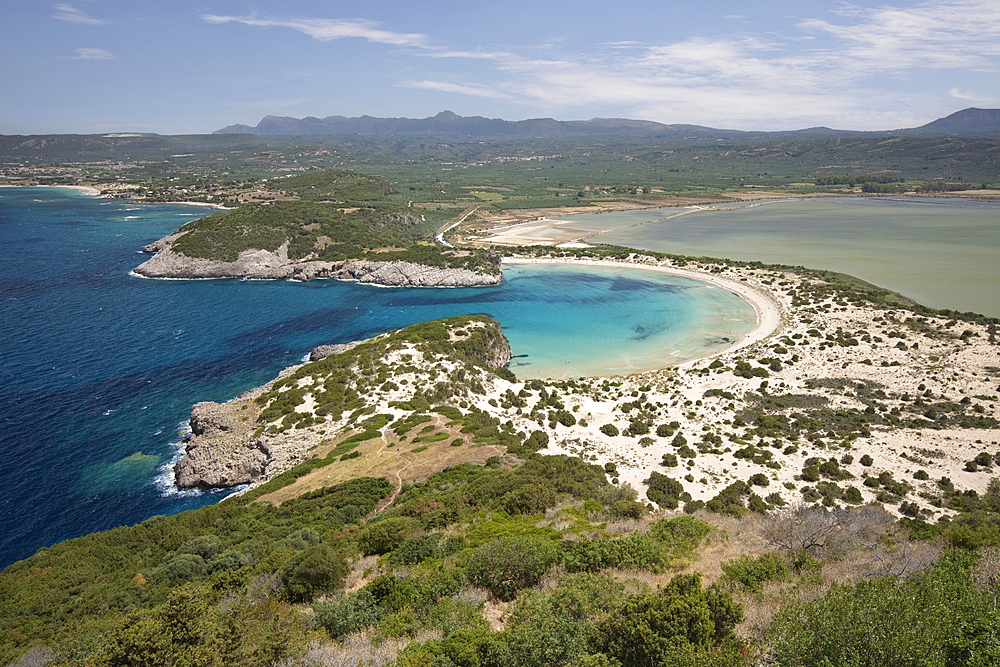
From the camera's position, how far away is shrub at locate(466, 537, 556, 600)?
13930mm

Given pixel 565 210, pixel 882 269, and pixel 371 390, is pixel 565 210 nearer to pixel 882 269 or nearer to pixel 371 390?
pixel 882 269

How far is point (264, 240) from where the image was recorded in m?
91.8

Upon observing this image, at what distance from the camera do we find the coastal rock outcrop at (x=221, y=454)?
30109 mm

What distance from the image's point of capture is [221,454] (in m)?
31.0

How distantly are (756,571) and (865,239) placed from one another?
413ft

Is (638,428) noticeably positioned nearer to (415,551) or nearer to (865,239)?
(415,551)

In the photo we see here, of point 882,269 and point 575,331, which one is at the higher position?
point 882,269

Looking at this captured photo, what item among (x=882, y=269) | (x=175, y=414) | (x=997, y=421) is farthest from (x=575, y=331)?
(x=882, y=269)

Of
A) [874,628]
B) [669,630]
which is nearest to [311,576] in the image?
[669,630]

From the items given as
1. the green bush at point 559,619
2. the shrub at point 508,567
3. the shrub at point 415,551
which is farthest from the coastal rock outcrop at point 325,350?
the green bush at point 559,619

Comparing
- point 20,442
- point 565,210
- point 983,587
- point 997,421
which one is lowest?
point 20,442

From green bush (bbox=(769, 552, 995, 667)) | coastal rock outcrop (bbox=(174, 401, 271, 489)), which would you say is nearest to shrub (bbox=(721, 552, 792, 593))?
green bush (bbox=(769, 552, 995, 667))

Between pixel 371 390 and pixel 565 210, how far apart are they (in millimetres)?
137820

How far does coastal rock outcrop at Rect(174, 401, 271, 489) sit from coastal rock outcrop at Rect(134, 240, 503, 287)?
2073 inches
